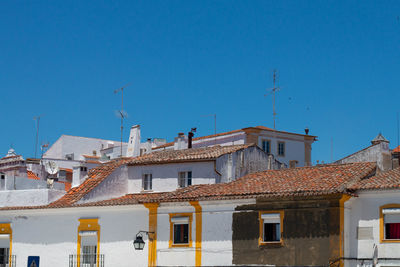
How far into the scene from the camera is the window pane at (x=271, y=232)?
3073cm

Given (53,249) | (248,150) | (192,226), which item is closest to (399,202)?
(192,226)

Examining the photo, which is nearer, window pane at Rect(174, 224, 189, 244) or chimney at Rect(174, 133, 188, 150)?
window pane at Rect(174, 224, 189, 244)

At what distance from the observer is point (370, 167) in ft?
108

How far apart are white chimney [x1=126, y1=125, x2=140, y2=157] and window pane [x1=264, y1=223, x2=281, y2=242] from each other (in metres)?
19.5

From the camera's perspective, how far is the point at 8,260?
38.6 metres

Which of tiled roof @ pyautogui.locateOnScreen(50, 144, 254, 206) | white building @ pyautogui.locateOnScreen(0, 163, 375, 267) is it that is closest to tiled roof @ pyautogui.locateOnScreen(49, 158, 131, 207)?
tiled roof @ pyautogui.locateOnScreen(50, 144, 254, 206)

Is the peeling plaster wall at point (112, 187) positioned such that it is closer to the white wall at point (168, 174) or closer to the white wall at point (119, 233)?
the white wall at point (168, 174)

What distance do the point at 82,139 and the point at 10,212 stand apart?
42.8 meters

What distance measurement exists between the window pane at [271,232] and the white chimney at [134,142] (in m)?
19.5

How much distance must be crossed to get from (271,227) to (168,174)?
10677 millimetres

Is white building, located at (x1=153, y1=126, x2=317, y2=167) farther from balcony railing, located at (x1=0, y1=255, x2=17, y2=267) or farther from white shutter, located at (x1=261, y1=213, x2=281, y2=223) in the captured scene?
white shutter, located at (x1=261, y1=213, x2=281, y2=223)

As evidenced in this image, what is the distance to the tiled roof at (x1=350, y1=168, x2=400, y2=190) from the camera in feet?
94.4

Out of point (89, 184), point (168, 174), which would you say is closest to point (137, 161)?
point (168, 174)

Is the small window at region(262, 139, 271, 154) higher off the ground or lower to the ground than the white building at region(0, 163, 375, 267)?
higher
